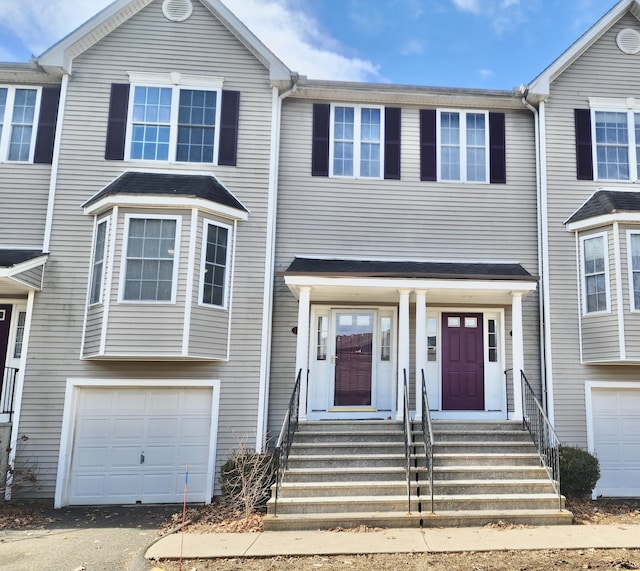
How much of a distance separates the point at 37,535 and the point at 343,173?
8.02 m

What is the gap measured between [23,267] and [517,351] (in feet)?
28.6

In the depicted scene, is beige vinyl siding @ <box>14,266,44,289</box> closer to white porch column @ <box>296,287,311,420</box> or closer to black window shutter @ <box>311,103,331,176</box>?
white porch column @ <box>296,287,311,420</box>

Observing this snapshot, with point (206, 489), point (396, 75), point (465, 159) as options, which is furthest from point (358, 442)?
point (396, 75)

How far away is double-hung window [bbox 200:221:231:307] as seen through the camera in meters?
9.34

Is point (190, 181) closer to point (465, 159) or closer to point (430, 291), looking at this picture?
point (430, 291)

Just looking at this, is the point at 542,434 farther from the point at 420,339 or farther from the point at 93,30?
the point at 93,30

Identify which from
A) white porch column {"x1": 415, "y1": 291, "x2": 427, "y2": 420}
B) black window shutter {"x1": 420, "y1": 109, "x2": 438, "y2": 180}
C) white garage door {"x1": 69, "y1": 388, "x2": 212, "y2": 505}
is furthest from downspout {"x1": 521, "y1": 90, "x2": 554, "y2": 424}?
white garage door {"x1": 69, "y1": 388, "x2": 212, "y2": 505}

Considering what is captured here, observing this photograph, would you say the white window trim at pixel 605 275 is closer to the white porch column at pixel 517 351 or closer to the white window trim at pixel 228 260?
the white porch column at pixel 517 351

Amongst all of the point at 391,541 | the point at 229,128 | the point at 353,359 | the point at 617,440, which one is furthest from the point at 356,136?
the point at 617,440

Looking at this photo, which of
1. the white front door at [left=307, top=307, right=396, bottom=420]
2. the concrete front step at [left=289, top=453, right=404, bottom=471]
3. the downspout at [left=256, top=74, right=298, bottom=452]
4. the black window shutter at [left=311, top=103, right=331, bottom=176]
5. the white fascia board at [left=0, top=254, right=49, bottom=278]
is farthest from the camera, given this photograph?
the black window shutter at [left=311, top=103, right=331, bottom=176]

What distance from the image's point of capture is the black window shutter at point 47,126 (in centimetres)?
1018

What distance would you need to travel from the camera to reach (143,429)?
9.43 metres

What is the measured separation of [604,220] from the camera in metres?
9.66

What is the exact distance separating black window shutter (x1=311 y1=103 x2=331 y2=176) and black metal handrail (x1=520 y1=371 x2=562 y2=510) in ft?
17.9
